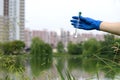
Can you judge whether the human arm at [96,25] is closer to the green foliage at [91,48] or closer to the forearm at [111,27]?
the forearm at [111,27]

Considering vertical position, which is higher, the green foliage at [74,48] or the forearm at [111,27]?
the forearm at [111,27]

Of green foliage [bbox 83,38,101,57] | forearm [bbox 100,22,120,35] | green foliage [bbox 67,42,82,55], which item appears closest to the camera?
forearm [bbox 100,22,120,35]

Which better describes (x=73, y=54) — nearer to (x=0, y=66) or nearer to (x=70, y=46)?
(x=70, y=46)

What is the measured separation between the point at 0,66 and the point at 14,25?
Result: 372mm

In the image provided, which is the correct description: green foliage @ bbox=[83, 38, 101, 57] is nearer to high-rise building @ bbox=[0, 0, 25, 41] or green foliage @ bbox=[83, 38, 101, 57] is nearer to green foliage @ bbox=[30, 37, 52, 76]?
green foliage @ bbox=[30, 37, 52, 76]

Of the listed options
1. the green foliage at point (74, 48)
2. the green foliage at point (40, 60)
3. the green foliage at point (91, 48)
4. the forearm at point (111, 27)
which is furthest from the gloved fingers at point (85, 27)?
the green foliage at point (74, 48)

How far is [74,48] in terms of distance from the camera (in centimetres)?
5144

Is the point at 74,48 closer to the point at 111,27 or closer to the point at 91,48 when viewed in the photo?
the point at 91,48

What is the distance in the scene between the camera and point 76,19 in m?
1.93

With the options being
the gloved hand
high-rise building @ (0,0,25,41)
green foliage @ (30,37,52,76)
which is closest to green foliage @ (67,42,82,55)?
green foliage @ (30,37,52,76)

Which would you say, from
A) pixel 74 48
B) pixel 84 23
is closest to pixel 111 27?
pixel 84 23

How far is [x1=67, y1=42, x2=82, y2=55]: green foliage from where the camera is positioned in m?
48.6

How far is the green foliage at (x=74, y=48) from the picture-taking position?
48.6 metres

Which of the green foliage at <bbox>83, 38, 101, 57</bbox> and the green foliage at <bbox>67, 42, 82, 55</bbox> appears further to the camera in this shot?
the green foliage at <bbox>67, 42, 82, 55</bbox>
